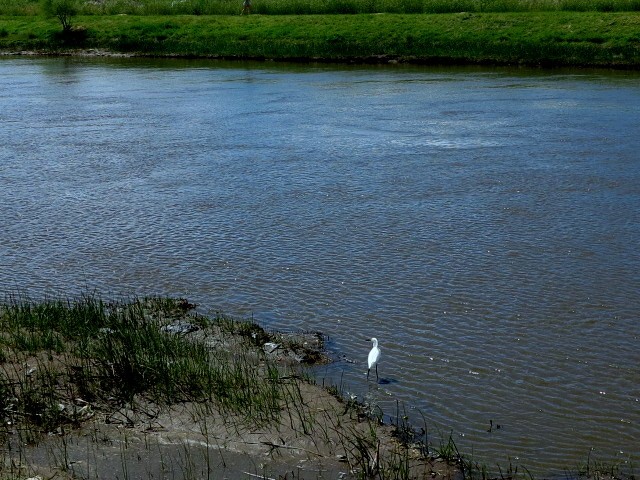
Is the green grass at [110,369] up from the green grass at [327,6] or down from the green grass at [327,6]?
down

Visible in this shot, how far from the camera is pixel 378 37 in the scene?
4219 centimetres

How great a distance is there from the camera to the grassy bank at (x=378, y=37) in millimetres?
37969

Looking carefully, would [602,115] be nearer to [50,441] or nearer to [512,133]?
[512,133]

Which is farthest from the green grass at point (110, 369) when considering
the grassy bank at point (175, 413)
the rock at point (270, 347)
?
the rock at point (270, 347)

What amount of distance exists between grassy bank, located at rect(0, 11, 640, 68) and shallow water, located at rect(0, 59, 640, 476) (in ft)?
28.1

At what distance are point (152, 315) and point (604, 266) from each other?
252 inches

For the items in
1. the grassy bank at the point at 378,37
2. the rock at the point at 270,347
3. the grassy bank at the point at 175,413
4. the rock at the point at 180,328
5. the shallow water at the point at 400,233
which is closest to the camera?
the grassy bank at the point at 175,413

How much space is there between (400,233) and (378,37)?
92.9ft

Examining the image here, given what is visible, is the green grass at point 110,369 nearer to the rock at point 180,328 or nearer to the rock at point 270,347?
the rock at point 180,328

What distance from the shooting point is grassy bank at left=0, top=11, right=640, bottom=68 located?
38.0m

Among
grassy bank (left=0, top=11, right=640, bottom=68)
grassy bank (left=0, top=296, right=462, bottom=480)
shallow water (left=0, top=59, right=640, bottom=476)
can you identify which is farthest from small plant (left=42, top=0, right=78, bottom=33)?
grassy bank (left=0, top=296, right=462, bottom=480)

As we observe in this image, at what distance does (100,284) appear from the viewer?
13.0m

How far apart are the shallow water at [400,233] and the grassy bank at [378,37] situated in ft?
28.1

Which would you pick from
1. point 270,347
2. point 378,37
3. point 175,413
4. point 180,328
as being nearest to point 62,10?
point 378,37
